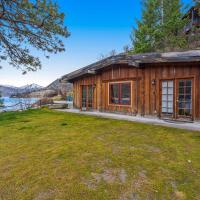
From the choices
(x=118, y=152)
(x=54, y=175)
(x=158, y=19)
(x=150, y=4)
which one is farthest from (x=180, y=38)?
(x=54, y=175)

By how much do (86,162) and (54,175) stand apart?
2.39ft

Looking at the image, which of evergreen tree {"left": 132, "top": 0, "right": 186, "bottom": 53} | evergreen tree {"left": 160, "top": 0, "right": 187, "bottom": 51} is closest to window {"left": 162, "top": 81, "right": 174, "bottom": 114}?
evergreen tree {"left": 160, "top": 0, "right": 187, "bottom": 51}

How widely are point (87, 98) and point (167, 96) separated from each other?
18.4ft

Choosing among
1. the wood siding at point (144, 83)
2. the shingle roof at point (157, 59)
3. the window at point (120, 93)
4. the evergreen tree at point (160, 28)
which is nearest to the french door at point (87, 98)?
the wood siding at point (144, 83)

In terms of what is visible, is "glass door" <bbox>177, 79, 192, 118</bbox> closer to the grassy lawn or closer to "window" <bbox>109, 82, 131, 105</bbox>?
the grassy lawn

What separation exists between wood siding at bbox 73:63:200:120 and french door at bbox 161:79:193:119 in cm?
14

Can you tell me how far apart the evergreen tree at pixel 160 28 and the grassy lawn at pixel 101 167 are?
63.7ft

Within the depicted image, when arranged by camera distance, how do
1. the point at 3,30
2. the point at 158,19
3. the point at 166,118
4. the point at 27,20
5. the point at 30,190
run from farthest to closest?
the point at 158,19
the point at 166,118
the point at 3,30
the point at 27,20
the point at 30,190

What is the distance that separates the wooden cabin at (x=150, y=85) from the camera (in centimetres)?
697

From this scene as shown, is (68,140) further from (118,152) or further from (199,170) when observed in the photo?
(199,170)

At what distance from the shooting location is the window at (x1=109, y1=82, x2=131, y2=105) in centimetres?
901

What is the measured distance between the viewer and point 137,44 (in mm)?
22766

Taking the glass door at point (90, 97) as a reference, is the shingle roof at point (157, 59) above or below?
above

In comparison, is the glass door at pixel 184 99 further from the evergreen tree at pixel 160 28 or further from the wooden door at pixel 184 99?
the evergreen tree at pixel 160 28
